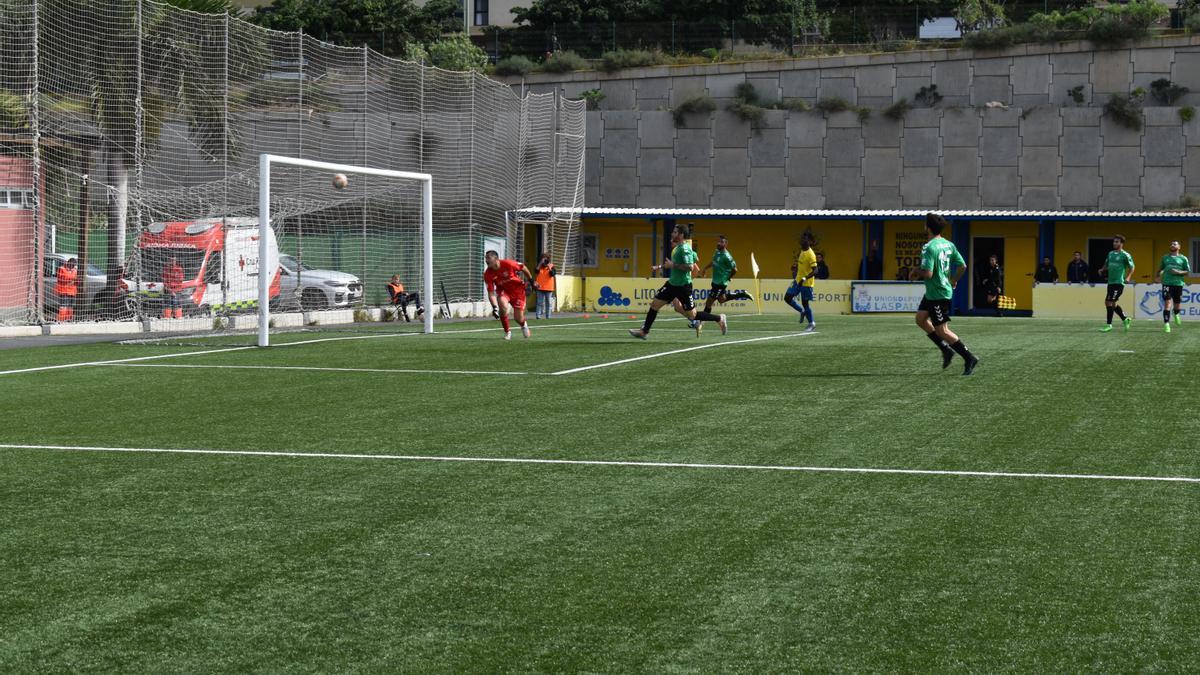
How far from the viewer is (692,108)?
49.4m

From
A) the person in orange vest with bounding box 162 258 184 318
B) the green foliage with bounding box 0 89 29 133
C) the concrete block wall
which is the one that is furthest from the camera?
the concrete block wall

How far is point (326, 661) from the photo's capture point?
5082mm

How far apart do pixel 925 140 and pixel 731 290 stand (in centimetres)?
1006

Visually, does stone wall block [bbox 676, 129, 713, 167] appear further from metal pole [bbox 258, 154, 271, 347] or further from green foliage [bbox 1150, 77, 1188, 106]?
metal pole [bbox 258, 154, 271, 347]

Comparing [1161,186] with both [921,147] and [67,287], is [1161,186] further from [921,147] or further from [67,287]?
[67,287]

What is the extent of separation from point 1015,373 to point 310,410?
8.07 m

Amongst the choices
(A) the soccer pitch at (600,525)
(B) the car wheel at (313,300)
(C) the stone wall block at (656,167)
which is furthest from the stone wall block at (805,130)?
(A) the soccer pitch at (600,525)

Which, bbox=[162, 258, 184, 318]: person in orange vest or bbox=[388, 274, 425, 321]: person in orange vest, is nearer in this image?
bbox=[162, 258, 184, 318]: person in orange vest

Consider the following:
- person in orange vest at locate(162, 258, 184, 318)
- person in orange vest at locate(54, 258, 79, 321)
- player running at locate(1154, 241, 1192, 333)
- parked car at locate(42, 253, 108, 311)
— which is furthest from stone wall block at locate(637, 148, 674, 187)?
person in orange vest at locate(54, 258, 79, 321)

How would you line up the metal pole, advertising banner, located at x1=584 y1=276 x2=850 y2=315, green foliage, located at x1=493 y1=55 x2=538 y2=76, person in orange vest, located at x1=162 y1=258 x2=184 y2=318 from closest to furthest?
the metal pole → person in orange vest, located at x1=162 y1=258 x2=184 y2=318 → advertising banner, located at x1=584 y1=276 x2=850 y2=315 → green foliage, located at x1=493 y1=55 x2=538 y2=76

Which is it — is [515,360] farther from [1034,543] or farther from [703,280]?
[703,280]

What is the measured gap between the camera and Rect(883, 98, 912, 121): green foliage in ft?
157

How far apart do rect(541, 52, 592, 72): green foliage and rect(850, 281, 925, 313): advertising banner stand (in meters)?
16.6

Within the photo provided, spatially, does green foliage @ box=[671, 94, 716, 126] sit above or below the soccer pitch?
above
